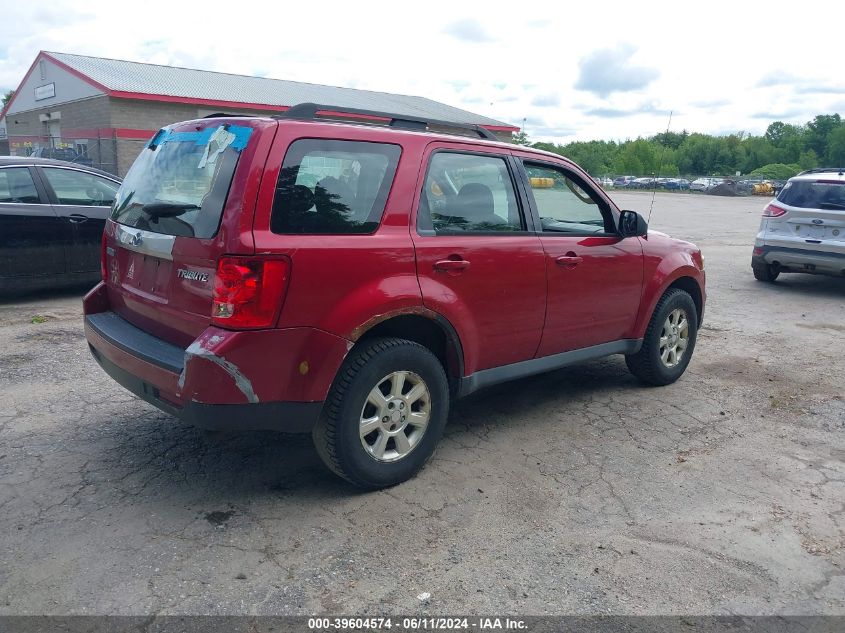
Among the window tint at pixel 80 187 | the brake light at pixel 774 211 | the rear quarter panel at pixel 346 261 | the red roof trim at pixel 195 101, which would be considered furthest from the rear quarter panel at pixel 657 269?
the red roof trim at pixel 195 101

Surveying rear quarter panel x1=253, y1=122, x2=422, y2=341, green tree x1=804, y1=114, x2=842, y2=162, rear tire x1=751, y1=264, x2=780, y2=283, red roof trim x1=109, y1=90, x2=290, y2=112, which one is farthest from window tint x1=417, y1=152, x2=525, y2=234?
green tree x1=804, y1=114, x2=842, y2=162

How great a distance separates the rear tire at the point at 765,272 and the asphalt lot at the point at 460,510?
5.75m

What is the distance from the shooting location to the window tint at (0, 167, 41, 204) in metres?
7.89

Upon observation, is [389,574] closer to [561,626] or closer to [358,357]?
[561,626]

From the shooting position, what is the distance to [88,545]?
10.8ft

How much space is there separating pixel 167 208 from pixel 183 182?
6.0 inches

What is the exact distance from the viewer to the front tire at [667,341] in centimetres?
568

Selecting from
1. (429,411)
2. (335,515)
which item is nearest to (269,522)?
(335,515)

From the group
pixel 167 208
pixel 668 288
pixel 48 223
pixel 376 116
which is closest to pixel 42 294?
pixel 48 223

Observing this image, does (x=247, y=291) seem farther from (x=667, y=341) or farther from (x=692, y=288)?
(x=692, y=288)

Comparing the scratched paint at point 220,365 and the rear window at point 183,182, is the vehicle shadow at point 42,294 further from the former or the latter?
the scratched paint at point 220,365

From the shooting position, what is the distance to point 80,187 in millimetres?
8453

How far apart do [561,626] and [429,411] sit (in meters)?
1.42

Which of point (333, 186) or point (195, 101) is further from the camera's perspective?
point (195, 101)
